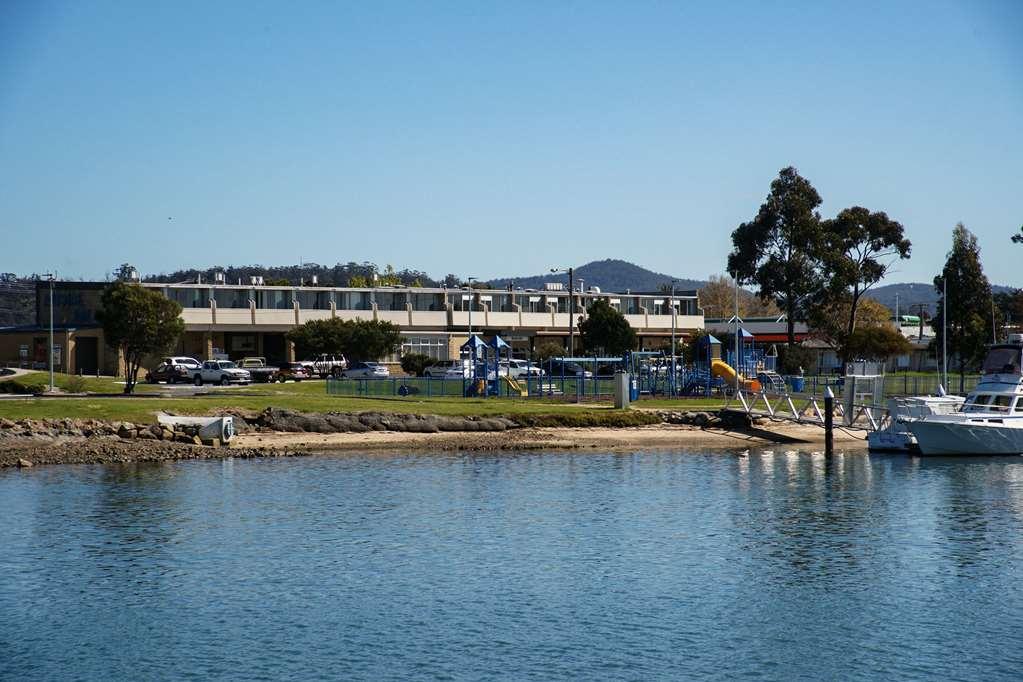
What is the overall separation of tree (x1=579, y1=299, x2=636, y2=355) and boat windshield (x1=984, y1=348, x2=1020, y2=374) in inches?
2117

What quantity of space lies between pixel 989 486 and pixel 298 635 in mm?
28141

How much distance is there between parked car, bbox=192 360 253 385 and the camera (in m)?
79.9

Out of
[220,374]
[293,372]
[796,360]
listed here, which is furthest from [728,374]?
[293,372]

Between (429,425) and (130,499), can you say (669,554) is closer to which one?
(130,499)

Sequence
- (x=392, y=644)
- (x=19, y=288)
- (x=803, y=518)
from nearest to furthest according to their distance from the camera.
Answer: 1. (x=392, y=644)
2. (x=803, y=518)
3. (x=19, y=288)

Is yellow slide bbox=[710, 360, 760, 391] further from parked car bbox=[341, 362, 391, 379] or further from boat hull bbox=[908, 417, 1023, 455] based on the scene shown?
parked car bbox=[341, 362, 391, 379]

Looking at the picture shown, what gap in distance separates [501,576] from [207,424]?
25.5m

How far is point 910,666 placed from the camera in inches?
826

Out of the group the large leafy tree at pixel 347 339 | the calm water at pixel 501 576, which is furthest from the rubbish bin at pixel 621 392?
the large leafy tree at pixel 347 339

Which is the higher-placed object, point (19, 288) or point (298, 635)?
point (19, 288)

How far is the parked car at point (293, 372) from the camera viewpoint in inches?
3428

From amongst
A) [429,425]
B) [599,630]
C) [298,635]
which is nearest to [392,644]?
[298,635]

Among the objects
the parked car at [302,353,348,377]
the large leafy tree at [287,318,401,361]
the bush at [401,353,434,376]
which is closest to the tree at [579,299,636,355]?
the bush at [401,353,434,376]

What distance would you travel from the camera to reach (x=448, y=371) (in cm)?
8319
